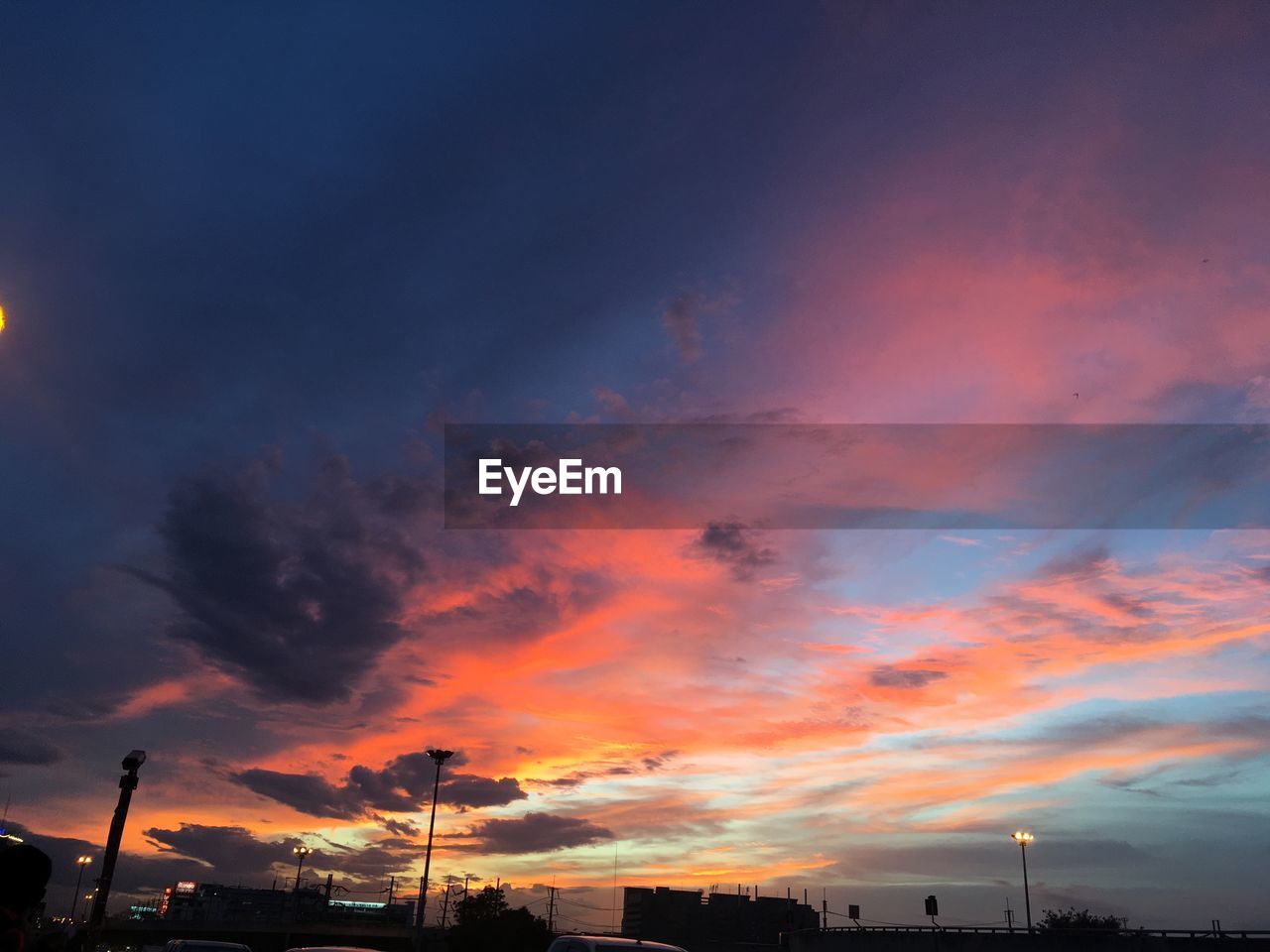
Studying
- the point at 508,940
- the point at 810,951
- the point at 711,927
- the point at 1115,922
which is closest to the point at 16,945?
the point at 810,951

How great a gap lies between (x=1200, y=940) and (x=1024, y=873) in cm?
2507

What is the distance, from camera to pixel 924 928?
188 feet

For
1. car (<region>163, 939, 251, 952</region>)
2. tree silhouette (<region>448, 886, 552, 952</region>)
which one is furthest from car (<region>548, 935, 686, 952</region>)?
tree silhouette (<region>448, 886, 552, 952</region>)

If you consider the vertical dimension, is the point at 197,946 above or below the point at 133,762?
below

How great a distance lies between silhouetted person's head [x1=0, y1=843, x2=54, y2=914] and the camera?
5.11 m

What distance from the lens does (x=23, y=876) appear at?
5184 mm

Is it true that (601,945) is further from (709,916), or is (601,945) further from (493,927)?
(709,916)

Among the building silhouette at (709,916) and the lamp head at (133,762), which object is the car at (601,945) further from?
the building silhouette at (709,916)

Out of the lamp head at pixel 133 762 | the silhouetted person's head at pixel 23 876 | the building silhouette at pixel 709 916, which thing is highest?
the lamp head at pixel 133 762

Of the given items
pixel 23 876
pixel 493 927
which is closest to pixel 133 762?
pixel 23 876

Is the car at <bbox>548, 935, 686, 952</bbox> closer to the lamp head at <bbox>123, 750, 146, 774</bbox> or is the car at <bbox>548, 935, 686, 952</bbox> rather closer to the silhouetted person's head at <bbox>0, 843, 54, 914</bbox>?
the silhouetted person's head at <bbox>0, 843, 54, 914</bbox>

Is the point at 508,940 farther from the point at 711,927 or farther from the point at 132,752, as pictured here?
the point at 711,927

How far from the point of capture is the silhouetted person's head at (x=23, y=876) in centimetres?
511

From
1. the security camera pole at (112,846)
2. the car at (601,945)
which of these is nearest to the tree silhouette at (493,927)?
the security camera pole at (112,846)
